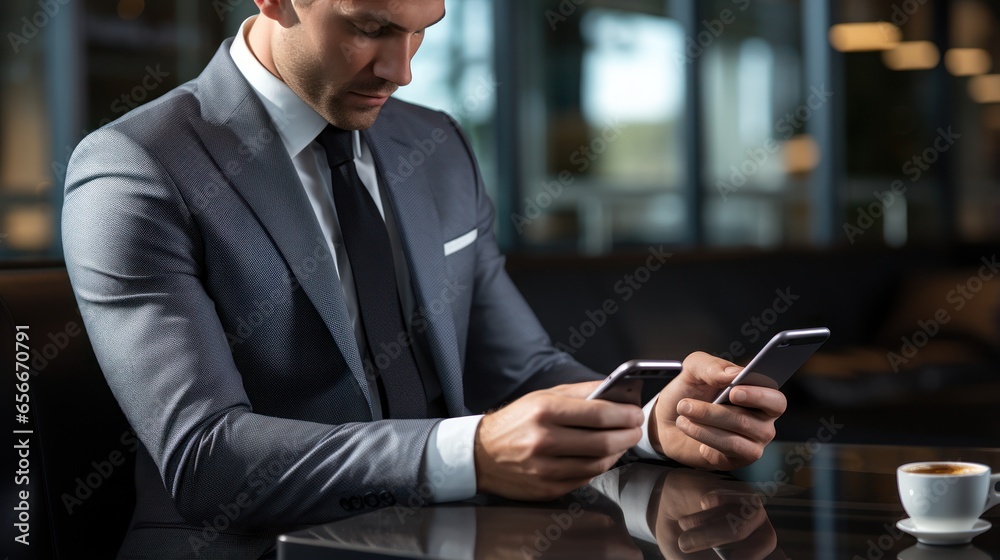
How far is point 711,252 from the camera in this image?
325cm

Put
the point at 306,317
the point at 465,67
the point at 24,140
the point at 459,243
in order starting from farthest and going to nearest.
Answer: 1. the point at 465,67
2. the point at 24,140
3. the point at 459,243
4. the point at 306,317

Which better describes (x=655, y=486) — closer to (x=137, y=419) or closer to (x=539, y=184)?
(x=137, y=419)

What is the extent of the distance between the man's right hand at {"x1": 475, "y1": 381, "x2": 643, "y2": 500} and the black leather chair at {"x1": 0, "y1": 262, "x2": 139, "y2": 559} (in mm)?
643

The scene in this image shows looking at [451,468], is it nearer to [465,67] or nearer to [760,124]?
[465,67]

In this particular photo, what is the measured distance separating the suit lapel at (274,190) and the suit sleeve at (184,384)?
10 cm

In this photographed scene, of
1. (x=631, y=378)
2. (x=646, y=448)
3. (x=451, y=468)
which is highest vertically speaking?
(x=631, y=378)

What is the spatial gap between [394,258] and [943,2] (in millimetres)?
6117

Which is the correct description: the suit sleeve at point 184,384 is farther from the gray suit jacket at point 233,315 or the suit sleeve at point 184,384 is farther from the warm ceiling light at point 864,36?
the warm ceiling light at point 864,36

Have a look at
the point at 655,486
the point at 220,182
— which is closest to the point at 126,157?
the point at 220,182

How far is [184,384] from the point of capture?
47.6 inches

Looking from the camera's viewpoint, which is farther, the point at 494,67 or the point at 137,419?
the point at 494,67

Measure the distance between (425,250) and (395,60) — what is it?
0.31 m

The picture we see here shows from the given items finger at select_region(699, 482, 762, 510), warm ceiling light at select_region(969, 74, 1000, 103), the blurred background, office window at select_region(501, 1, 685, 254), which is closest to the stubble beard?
finger at select_region(699, 482, 762, 510)

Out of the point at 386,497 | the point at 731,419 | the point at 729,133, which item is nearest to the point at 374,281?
the point at 386,497
